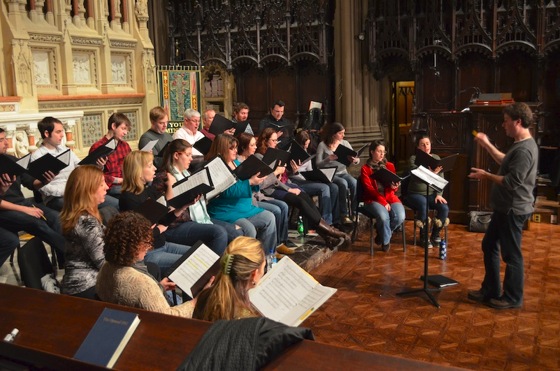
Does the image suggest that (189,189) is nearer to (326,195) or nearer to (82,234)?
(82,234)

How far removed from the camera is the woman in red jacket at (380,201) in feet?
20.7

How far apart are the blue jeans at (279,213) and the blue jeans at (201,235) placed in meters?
1.18

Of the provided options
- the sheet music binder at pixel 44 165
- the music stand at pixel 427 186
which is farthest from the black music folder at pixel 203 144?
the music stand at pixel 427 186

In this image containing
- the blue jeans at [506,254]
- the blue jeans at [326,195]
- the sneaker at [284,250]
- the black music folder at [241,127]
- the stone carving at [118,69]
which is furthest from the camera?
the stone carving at [118,69]

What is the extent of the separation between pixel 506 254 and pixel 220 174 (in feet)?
7.63

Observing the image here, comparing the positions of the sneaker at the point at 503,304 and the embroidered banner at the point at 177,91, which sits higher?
the embroidered banner at the point at 177,91

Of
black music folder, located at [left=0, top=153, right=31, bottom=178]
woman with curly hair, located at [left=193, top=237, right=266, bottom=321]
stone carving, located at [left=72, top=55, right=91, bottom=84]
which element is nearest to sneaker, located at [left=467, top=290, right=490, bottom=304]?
woman with curly hair, located at [left=193, top=237, right=266, bottom=321]

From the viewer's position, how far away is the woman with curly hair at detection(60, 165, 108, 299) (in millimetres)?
3402

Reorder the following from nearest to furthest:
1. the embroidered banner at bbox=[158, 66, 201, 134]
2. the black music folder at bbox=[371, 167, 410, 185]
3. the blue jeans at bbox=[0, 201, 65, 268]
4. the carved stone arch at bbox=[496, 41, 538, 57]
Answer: the blue jeans at bbox=[0, 201, 65, 268] < the black music folder at bbox=[371, 167, 410, 185] < the carved stone arch at bbox=[496, 41, 538, 57] < the embroidered banner at bbox=[158, 66, 201, 134]

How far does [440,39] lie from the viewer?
30.5ft

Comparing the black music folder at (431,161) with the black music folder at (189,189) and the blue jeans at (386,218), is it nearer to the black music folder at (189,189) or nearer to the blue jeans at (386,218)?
the blue jeans at (386,218)

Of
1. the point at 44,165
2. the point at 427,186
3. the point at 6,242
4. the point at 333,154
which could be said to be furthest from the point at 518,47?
the point at 6,242

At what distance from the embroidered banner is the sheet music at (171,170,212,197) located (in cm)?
559

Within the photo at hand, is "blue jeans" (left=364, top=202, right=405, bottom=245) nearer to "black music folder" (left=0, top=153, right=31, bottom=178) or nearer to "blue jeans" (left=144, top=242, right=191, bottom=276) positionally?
"blue jeans" (left=144, top=242, right=191, bottom=276)
